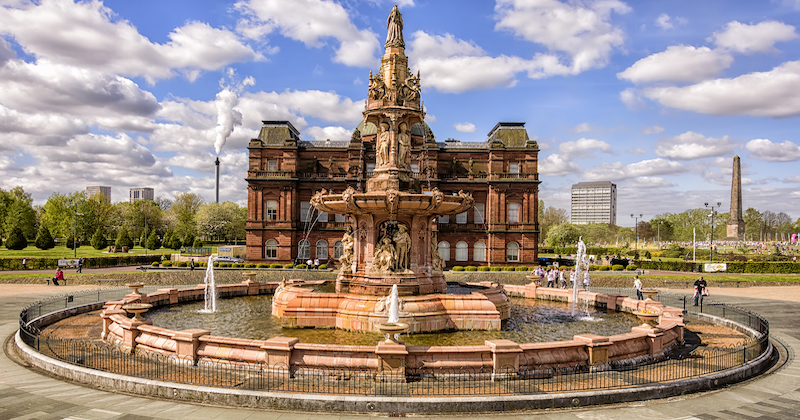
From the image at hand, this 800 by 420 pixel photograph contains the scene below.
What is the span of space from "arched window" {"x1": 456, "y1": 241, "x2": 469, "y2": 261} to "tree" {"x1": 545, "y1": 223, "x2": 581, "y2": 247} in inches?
1687

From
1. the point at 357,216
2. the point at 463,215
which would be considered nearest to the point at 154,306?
the point at 357,216

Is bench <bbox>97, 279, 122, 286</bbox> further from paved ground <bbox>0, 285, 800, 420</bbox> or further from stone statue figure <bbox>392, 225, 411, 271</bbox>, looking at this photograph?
stone statue figure <bbox>392, 225, 411, 271</bbox>

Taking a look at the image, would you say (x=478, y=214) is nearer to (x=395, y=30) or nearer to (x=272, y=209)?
(x=272, y=209)

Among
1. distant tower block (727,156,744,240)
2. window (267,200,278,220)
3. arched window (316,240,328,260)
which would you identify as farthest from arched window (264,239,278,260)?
distant tower block (727,156,744,240)

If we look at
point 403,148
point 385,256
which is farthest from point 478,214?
point 385,256

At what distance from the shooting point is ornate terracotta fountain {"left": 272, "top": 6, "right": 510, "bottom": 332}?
18016 millimetres

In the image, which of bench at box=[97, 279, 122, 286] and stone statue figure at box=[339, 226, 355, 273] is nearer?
stone statue figure at box=[339, 226, 355, 273]

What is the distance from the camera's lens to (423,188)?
58219 millimetres

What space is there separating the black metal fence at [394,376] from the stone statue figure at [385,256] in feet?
24.9

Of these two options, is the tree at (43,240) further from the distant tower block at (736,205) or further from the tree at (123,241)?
the distant tower block at (736,205)

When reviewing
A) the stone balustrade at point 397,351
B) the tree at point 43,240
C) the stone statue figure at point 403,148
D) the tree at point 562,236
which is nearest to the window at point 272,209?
the stone statue figure at point 403,148

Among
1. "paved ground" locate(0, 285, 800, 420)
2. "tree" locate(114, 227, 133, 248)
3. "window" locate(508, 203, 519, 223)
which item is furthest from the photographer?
"tree" locate(114, 227, 133, 248)

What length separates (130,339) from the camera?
49.4 feet

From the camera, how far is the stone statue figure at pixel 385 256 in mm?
19797
